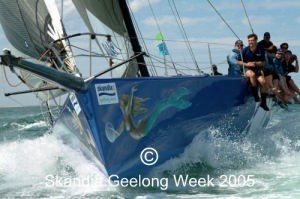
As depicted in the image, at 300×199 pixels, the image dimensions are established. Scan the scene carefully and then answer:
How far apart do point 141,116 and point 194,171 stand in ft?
3.70

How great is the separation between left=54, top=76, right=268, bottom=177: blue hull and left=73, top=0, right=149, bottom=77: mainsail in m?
1.36

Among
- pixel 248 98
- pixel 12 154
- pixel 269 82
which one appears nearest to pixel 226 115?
pixel 248 98

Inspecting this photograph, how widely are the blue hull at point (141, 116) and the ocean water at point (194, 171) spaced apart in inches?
8.3

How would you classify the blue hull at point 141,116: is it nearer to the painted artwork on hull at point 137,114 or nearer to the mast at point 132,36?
the painted artwork on hull at point 137,114

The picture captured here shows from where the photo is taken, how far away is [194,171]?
19.6 ft

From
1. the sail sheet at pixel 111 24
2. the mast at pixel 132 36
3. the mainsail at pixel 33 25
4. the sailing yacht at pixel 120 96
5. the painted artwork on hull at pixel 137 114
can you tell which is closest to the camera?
the sailing yacht at pixel 120 96

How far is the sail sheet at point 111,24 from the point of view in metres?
7.08

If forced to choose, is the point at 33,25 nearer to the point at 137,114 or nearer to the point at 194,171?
the point at 137,114

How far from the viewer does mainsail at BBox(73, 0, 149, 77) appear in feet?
23.2

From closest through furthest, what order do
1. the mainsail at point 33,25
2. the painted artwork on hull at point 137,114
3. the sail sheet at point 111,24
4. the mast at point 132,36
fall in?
the painted artwork on hull at point 137,114
the mainsail at point 33,25
the sail sheet at point 111,24
the mast at point 132,36

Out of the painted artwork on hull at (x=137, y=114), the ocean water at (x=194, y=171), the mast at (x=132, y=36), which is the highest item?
the mast at (x=132, y=36)

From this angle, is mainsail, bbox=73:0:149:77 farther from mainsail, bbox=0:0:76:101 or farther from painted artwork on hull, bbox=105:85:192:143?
painted artwork on hull, bbox=105:85:192:143

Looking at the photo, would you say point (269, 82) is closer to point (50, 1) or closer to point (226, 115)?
point (226, 115)

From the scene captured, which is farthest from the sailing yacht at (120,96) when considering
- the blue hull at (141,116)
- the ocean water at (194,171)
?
the ocean water at (194,171)
